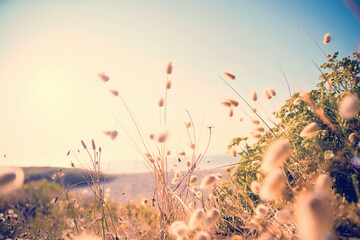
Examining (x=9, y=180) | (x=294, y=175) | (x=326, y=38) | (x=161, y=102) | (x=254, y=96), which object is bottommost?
(x=294, y=175)

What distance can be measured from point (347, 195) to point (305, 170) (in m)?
0.25

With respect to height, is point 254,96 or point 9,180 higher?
point 254,96

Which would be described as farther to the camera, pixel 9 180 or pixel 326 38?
pixel 326 38

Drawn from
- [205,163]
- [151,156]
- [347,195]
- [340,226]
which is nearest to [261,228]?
[340,226]

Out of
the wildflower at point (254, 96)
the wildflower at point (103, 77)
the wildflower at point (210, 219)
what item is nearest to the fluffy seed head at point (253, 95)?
the wildflower at point (254, 96)

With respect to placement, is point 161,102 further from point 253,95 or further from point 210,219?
point 210,219

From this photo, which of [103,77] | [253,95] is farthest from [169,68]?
[253,95]

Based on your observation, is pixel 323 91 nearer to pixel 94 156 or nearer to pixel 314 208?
pixel 314 208

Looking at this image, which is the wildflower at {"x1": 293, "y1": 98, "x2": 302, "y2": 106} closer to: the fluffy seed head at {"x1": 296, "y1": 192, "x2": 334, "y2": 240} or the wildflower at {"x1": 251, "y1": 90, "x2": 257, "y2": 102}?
the wildflower at {"x1": 251, "y1": 90, "x2": 257, "y2": 102}

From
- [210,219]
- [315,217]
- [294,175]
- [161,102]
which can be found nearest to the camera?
[315,217]

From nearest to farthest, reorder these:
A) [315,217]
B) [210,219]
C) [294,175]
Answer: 1. [315,217]
2. [210,219]
3. [294,175]

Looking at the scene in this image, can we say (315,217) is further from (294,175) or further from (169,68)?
(169,68)

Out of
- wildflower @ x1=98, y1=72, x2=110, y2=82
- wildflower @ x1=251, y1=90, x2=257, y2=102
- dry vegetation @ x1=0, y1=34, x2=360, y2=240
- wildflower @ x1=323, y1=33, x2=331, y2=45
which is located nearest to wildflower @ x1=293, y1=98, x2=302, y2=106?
dry vegetation @ x1=0, y1=34, x2=360, y2=240

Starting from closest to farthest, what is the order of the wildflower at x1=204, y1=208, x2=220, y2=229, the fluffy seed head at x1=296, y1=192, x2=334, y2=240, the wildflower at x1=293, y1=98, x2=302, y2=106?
1. the fluffy seed head at x1=296, y1=192, x2=334, y2=240
2. the wildflower at x1=204, y1=208, x2=220, y2=229
3. the wildflower at x1=293, y1=98, x2=302, y2=106
